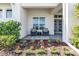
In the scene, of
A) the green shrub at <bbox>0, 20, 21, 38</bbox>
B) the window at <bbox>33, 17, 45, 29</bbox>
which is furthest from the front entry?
the green shrub at <bbox>0, 20, 21, 38</bbox>

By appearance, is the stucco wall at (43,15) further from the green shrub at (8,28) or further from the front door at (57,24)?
the green shrub at (8,28)

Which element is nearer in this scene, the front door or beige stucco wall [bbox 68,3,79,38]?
beige stucco wall [bbox 68,3,79,38]

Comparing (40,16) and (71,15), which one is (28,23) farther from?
(71,15)

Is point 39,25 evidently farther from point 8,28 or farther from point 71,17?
point 71,17

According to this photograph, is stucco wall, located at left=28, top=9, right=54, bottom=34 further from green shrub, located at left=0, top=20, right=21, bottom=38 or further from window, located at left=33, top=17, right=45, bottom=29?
green shrub, located at left=0, top=20, right=21, bottom=38

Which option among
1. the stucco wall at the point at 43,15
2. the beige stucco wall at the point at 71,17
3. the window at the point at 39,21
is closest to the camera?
the beige stucco wall at the point at 71,17

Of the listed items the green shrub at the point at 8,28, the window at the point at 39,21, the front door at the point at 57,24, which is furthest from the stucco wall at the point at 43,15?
the green shrub at the point at 8,28

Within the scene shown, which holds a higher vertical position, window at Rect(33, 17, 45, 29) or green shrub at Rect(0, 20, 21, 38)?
window at Rect(33, 17, 45, 29)

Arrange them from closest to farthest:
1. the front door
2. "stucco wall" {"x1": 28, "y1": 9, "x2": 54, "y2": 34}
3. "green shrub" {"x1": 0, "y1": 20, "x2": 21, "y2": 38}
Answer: "green shrub" {"x1": 0, "y1": 20, "x2": 21, "y2": 38} < "stucco wall" {"x1": 28, "y1": 9, "x2": 54, "y2": 34} < the front door

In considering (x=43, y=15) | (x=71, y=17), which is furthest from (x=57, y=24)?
(x=71, y=17)

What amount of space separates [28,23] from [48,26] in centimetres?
277

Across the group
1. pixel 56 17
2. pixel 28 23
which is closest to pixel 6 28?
pixel 28 23

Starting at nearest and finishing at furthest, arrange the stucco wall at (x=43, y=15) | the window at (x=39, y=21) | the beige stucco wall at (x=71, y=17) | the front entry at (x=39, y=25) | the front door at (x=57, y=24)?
the beige stucco wall at (x=71, y=17) < the front entry at (x=39, y=25) < the stucco wall at (x=43, y=15) < the window at (x=39, y=21) < the front door at (x=57, y=24)

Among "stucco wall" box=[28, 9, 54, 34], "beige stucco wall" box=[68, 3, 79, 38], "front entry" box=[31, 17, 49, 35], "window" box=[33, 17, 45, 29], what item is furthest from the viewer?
"window" box=[33, 17, 45, 29]
